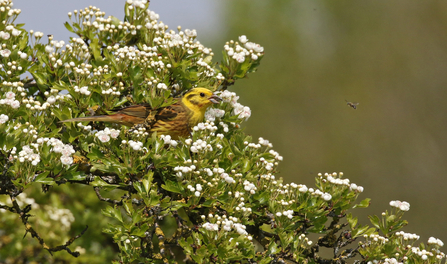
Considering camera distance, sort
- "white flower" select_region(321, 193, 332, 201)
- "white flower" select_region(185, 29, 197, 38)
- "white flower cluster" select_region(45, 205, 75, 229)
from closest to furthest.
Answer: "white flower" select_region(321, 193, 332, 201)
"white flower" select_region(185, 29, 197, 38)
"white flower cluster" select_region(45, 205, 75, 229)

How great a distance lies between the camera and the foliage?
3.66 metres

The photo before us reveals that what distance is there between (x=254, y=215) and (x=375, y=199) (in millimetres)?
13468

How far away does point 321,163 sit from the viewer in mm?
18281

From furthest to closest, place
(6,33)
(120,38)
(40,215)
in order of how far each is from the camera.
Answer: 1. (40,215)
2. (120,38)
3. (6,33)

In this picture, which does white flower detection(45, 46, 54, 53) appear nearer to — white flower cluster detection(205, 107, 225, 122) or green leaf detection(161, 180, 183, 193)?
white flower cluster detection(205, 107, 225, 122)

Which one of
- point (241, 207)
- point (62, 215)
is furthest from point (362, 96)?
point (241, 207)

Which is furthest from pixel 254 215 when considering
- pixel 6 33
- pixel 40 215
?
pixel 40 215

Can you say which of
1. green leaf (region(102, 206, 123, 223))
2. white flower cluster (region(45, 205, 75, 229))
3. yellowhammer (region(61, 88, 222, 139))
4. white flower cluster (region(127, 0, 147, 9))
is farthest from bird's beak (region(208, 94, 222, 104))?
white flower cluster (region(45, 205, 75, 229))

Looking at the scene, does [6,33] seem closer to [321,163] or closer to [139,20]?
[139,20]

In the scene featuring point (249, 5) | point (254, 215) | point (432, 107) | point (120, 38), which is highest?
point (249, 5)

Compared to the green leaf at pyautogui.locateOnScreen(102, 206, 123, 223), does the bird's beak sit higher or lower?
higher

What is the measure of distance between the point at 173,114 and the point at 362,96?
16366 mm

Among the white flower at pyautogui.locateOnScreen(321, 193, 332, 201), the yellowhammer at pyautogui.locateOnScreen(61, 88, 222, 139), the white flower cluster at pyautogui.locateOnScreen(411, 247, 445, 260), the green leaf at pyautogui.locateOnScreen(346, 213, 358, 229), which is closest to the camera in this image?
the white flower cluster at pyautogui.locateOnScreen(411, 247, 445, 260)

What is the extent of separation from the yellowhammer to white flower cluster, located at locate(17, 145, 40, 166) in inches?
41.5
